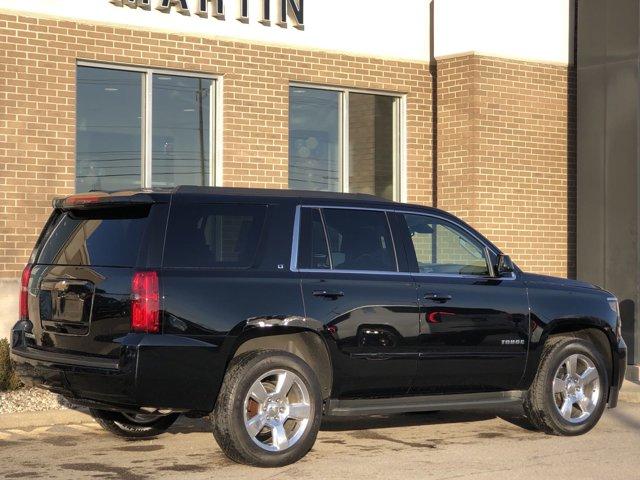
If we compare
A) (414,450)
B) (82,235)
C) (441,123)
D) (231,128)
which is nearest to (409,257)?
(414,450)

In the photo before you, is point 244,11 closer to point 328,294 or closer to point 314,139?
point 314,139

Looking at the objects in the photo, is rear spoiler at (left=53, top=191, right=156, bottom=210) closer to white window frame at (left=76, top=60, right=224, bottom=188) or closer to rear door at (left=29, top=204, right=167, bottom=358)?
rear door at (left=29, top=204, right=167, bottom=358)

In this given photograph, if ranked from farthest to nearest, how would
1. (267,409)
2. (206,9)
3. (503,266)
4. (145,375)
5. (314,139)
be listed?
1. (314,139)
2. (206,9)
3. (503,266)
4. (267,409)
5. (145,375)

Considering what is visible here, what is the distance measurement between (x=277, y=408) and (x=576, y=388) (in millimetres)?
2959

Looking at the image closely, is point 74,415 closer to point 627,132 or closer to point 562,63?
point 627,132

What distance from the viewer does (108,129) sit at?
49.4ft

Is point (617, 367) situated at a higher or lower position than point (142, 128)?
lower

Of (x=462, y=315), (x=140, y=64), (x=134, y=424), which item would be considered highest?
(x=140, y=64)

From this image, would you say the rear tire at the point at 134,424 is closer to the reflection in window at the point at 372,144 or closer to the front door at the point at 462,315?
the front door at the point at 462,315

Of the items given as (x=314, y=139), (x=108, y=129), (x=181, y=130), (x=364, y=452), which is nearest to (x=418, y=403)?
(x=364, y=452)

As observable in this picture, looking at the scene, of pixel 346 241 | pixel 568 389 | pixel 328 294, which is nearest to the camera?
pixel 328 294

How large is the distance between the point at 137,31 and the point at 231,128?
170cm

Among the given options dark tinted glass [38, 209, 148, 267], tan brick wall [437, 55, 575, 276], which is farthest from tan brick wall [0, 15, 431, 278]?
dark tinted glass [38, 209, 148, 267]

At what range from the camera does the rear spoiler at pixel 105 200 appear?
8.60 meters
